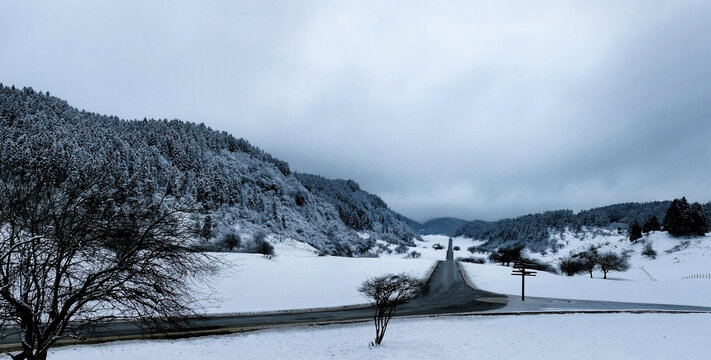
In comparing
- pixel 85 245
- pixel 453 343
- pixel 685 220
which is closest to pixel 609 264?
pixel 685 220

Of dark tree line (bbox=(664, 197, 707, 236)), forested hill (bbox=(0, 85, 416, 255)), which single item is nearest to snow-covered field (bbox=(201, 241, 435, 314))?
forested hill (bbox=(0, 85, 416, 255))

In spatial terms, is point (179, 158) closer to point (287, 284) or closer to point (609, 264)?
point (287, 284)

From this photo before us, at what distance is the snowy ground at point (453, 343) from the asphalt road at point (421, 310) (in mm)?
1488

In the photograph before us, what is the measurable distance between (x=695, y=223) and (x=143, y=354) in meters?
135

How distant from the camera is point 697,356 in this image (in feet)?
55.9

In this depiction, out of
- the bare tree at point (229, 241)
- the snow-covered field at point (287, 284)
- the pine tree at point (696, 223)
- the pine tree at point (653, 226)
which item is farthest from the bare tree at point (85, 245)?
the pine tree at point (653, 226)

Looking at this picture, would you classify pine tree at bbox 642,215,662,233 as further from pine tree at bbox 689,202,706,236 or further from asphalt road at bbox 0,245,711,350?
asphalt road at bbox 0,245,711,350

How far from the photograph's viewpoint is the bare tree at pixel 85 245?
293 inches

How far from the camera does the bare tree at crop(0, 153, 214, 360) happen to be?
7.45 meters

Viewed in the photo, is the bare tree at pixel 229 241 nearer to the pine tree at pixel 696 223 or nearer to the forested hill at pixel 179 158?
the forested hill at pixel 179 158

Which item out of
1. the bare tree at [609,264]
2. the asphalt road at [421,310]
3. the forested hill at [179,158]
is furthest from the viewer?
the forested hill at [179,158]

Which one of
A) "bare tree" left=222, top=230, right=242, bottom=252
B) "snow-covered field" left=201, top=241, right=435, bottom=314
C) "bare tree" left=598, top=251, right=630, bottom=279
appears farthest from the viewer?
"bare tree" left=222, top=230, right=242, bottom=252

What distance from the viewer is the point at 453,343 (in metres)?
21.4

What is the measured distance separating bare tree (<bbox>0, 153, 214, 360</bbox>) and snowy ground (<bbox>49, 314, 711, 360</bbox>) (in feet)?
40.5
